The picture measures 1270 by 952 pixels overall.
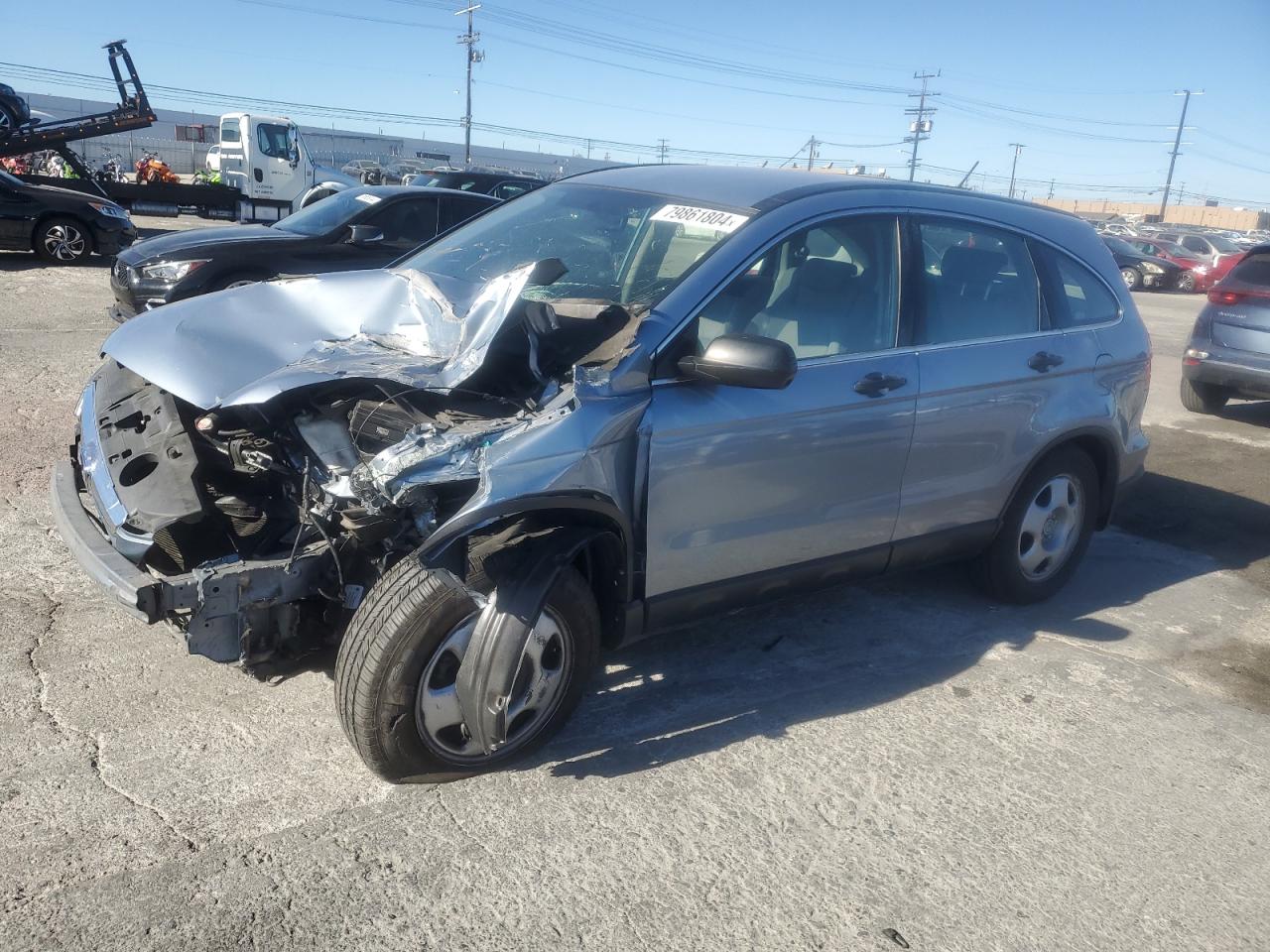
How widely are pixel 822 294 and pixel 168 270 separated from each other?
7.26 m

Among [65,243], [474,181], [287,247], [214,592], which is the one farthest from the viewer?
[474,181]

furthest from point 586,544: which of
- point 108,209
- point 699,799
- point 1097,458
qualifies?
point 108,209

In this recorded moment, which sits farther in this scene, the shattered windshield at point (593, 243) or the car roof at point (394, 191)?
the car roof at point (394, 191)

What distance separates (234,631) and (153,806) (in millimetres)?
575

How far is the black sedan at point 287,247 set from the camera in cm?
891

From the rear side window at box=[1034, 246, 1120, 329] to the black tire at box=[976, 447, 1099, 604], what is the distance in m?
0.65

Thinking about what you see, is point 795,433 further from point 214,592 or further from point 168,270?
point 168,270

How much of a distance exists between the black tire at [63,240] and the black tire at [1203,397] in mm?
14853

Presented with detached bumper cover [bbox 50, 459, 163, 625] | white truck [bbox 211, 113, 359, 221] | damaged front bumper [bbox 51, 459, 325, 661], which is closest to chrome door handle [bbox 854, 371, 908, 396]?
damaged front bumper [bbox 51, 459, 325, 661]

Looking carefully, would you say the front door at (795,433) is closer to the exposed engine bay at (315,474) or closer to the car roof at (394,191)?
the exposed engine bay at (315,474)

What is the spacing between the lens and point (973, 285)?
432cm

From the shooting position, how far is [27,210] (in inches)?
552

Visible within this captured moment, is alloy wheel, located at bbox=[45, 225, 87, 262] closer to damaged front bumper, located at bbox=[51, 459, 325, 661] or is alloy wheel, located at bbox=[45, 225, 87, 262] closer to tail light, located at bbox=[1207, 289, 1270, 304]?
damaged front bumper, located at bbox=[51, 459, 325, 661]

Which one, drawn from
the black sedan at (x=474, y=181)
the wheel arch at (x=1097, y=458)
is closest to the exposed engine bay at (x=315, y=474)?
the wheel arch at (x=1097, y=458)
